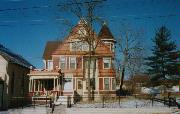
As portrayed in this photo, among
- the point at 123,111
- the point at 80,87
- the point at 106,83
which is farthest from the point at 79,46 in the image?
the point at 123,111

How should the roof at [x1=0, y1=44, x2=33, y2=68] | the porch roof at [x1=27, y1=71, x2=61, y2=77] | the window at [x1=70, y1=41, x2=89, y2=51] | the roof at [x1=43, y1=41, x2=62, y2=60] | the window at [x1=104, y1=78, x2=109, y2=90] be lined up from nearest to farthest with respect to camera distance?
1. the roof at [x1=0, y1=44, x2=33, y2=68]
2. the porch roof at [x1=27, y1=71, x2=61, y2=77]
3. the window at [x1=104, y1=78, x2=109, y2=90]
4. the window at [x1=70, y1=41, x2=89, y2=51]
5. the roof at [x1=43, y1=41, x2=62, y2=60]

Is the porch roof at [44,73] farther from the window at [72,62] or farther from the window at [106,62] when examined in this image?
the window at [106,62]

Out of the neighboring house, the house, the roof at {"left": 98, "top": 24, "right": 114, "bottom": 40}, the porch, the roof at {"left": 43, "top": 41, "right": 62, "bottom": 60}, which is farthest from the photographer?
the roof at {"left": 43, "top": 41, "right": 62, "bottom": 60}

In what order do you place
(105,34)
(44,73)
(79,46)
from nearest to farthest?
1. (44,73)
2. (79,46)
3. (105,34)

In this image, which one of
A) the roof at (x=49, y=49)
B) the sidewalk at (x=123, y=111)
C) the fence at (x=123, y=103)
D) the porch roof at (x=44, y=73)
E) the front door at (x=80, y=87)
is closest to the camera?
the sidewalk at (x=123, y=111)

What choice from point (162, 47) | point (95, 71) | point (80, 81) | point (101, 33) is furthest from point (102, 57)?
point (162, 47)

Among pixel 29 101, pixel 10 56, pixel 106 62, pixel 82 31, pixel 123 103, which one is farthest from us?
pixel 82 31

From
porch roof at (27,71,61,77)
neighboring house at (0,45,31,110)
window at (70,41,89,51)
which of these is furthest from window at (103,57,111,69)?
neighboring house at (0,45,31,110)

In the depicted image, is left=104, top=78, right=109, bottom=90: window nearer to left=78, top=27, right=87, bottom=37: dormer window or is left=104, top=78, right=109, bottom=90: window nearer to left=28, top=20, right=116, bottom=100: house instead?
left=28, top=20, right=116, bottom=100: house

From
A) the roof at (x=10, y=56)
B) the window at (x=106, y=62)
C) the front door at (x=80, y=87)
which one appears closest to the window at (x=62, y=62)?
the front door at (x=80, y=87)

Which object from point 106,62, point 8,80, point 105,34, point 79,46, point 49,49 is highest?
point 105,34

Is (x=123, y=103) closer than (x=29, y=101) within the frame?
Yes

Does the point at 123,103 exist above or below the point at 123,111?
above

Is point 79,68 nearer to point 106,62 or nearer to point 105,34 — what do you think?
point 106,62
